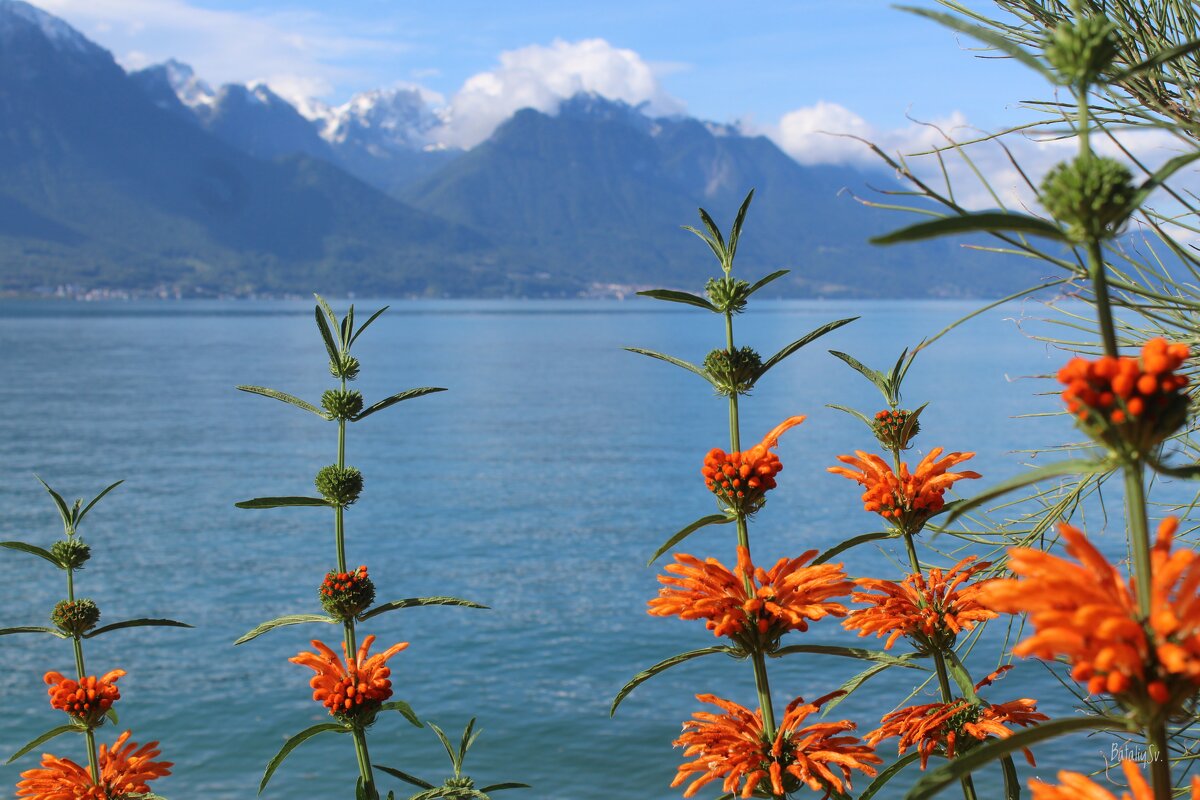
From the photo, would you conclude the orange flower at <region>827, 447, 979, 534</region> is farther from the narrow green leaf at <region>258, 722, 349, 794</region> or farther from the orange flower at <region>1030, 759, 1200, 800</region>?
the narrow green leaf at <region>258, 722, 349, 794</region>

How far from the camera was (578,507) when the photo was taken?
40.5 metres

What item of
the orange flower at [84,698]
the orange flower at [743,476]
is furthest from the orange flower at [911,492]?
the orange flower at [84,698]

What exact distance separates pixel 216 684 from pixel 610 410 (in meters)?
46.8

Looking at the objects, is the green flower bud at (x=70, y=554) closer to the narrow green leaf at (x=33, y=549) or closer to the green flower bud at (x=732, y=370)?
the narrow green leaf at (x=33, y=549)

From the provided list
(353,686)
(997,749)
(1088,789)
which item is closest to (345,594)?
(353,686)

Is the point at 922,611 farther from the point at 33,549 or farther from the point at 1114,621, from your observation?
the point at 33,549

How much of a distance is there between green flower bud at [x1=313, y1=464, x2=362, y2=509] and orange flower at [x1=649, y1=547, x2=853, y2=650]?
1392 mm

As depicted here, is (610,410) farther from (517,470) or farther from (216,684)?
(216,684)

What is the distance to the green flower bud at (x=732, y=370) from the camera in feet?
10.4

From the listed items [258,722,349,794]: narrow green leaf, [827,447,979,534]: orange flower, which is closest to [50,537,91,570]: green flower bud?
[258,722,349,794]: narrow green leaf

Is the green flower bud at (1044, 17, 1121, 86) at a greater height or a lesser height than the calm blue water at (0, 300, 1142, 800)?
greater

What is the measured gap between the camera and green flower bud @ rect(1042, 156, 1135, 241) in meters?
1.68

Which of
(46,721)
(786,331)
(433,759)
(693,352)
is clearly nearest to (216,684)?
(46,721)

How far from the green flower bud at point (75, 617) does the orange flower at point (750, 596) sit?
100 inches
